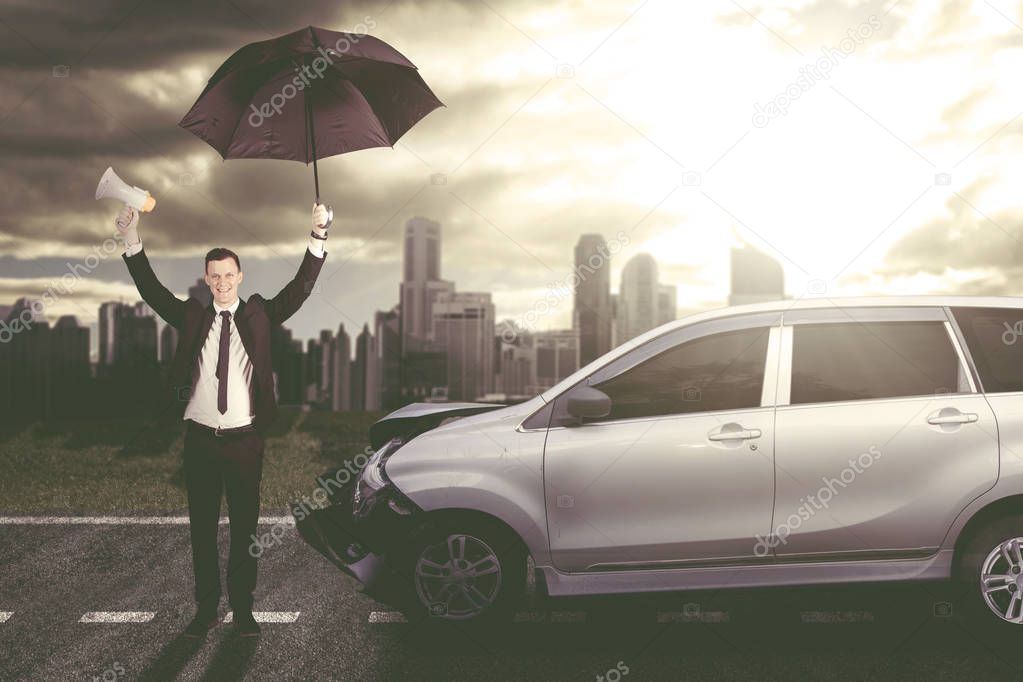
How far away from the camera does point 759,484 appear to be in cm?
458

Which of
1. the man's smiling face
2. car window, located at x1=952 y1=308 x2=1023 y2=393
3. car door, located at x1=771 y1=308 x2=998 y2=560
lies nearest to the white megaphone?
the man's smiling face

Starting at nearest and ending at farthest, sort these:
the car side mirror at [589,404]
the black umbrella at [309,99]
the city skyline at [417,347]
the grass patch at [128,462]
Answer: the car side mirror at [589,404], the black umbrella at [309,99], the grass patch at [128,462], the city skyline at [417,347]

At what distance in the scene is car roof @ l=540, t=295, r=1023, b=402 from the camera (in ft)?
15.8

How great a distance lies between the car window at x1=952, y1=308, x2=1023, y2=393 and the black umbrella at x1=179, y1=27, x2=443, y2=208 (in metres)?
3.52

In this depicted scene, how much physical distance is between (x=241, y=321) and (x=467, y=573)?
1704 millimetres

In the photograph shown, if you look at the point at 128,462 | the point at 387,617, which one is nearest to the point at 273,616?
the point at 387,617

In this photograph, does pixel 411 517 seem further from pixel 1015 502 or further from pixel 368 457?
pixel 1015 502

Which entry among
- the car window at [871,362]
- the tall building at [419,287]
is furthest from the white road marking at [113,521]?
the tall building at [419,287]

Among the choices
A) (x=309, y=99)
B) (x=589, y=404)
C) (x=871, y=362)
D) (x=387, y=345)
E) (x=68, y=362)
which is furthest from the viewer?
(x=68, y=362)

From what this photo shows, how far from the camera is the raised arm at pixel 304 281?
4.80m

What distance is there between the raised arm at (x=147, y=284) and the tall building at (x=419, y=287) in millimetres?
48450

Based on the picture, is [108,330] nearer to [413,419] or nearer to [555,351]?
[555,351]

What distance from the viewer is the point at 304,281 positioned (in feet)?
15.9

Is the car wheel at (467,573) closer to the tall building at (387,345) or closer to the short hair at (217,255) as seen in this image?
the short hair at (217,255)
